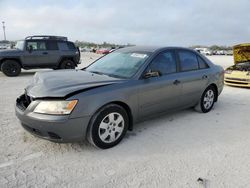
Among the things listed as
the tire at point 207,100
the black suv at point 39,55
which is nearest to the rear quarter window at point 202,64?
the tire at point 207,100

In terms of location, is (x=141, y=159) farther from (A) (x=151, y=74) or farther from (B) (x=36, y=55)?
(B) (x=36, y=55)

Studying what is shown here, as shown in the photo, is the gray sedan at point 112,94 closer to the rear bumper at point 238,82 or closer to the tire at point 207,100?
the tire at point 207,100

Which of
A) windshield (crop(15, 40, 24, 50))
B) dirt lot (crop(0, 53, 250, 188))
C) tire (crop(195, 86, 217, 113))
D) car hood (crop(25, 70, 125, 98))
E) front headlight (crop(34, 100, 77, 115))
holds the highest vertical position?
windshield (crop(15, 40, 24, 50))

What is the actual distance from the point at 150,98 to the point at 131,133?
688 millimetres

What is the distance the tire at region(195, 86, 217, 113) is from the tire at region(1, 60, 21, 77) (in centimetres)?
903

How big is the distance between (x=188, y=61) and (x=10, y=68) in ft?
29.9

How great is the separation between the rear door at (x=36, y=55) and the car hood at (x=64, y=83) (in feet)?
27.5

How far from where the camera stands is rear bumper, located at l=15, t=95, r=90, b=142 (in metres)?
3.39

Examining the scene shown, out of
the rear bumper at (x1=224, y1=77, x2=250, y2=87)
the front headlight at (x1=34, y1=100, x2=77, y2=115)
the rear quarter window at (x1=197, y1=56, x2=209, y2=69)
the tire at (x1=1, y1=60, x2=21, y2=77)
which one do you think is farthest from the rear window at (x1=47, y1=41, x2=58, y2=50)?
the front headlight at (x1=34, y1=100, x2=77, y2=115)

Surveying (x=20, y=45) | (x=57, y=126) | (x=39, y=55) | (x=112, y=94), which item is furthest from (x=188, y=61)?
(x=20, y=45)

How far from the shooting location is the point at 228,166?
3.45 meters

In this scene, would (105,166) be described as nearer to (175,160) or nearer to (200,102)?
(175,160)

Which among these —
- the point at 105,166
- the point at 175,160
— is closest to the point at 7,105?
the point at 105,166

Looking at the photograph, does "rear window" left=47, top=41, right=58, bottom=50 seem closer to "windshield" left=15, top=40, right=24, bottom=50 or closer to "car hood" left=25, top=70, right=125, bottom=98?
"windshield" left=15, top=40, right=24, bottom=50
